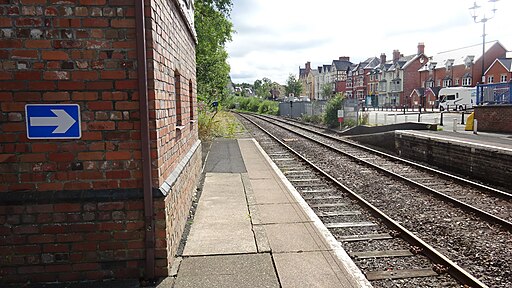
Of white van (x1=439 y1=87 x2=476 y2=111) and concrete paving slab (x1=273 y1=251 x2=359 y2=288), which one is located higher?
white van (x1=439 y1=87 x2=476 y2=111)

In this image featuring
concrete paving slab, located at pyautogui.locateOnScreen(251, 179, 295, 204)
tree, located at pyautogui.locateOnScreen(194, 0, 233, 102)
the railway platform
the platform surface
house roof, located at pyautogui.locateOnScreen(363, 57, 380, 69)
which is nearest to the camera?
the railway platform

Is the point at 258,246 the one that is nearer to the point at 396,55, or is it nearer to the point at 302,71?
the point at 396,55

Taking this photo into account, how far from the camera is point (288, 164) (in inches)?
483

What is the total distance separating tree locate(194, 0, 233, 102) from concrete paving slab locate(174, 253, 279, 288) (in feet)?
56.6

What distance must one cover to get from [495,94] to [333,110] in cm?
1005

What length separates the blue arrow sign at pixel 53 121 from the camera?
10.7ft

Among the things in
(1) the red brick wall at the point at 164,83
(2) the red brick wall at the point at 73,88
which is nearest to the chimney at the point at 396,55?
(1) the red brick wall at the point at 164,83

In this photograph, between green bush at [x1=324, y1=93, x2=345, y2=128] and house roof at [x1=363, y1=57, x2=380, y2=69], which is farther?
house roof at [x1=363, y1=57, x2=380, y2=69]

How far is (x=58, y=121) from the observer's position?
3.31 m

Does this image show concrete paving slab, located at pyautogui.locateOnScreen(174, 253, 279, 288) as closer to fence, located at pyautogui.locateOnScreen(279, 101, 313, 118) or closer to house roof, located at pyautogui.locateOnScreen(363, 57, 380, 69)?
fence, located at pyautogui.locateOnScreen(279, 101, 313, 118)

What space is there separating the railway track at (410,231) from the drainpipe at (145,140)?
2.47 metres

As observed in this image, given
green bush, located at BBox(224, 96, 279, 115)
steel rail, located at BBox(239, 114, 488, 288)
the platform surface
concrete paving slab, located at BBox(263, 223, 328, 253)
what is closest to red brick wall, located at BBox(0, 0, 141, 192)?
concrete paving slab, located at BBox(263, 223, 328, 253)

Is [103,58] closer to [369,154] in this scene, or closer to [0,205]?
[0,205]

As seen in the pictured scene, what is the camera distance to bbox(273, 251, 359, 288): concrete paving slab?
354cm
